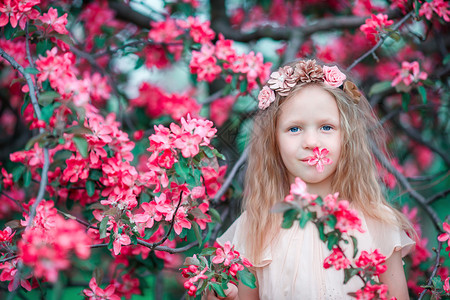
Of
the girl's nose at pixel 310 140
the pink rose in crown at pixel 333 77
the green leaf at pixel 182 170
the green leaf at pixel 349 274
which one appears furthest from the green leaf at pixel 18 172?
the green leaf at pixel 349 274

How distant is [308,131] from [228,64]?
0.83 meters

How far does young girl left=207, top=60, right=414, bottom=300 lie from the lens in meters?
1.66

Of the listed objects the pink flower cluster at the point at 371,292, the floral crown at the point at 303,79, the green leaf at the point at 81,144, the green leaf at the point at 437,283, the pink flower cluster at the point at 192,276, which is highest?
the floral crown at the point at 303,79

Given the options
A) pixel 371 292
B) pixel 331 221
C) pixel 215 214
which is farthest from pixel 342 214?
pixel 215 214

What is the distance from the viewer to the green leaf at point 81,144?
1619mm

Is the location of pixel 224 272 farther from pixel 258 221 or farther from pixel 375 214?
pixel 375 214

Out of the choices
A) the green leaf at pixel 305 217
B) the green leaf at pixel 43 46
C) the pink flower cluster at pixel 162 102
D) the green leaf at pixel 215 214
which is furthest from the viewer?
the pink flower cluster at pixel 162 102

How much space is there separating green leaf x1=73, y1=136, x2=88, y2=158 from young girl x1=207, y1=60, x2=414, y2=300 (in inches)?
25.3

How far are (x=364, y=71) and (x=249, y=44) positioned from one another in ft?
3.55

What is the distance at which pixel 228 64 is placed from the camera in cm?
237

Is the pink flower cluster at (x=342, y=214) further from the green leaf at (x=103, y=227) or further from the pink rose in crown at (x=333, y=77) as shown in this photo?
the green leaf at (x=103, y=227)

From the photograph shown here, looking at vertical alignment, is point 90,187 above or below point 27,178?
above

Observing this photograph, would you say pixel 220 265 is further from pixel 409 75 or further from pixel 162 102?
pixel 162 102

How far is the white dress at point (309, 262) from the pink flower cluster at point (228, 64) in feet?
2.77
